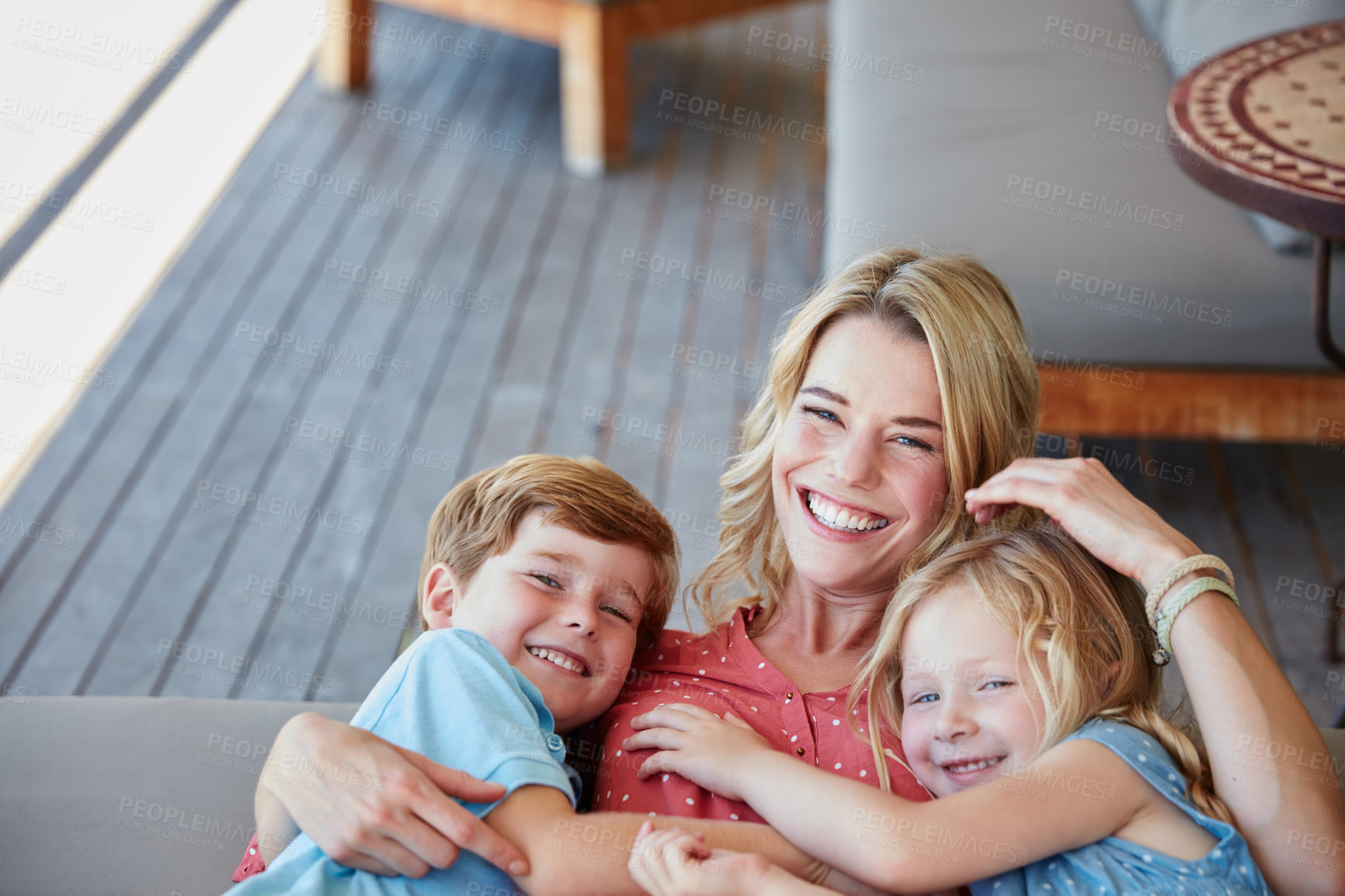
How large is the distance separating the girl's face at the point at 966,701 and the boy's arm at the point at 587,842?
0.16 m

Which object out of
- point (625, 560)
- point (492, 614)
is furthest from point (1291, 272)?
point (492, 614)

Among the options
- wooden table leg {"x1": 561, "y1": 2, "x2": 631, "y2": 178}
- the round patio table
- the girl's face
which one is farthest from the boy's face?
wooden table leg {"x1": 561, "y1": 2, "x2": 631, "y2": 178}

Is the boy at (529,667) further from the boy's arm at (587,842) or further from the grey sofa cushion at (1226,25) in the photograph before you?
the grey sofa cushion at (1226,25)

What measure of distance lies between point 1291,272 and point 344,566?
78.4 inches

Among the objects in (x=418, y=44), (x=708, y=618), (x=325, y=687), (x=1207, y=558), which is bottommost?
(x=325, y=687)

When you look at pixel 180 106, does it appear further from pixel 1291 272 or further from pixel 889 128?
pixel 1291 272

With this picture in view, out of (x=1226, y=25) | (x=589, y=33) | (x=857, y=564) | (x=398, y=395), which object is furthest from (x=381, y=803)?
(x=589, y=33)

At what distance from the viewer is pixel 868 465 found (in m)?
1.38

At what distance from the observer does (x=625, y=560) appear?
4.57 feet

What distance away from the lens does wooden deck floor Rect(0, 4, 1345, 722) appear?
2.47 m

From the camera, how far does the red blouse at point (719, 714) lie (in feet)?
4.08

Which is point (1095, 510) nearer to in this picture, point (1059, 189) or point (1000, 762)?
point (1000, 762)

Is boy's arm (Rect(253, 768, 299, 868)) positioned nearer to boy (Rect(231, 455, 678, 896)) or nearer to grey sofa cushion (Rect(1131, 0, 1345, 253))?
boy (Rect(231, 455, 678, 896))

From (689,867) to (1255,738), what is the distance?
1.68 feet
